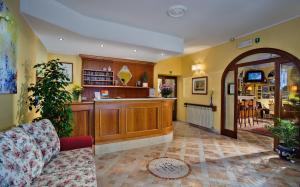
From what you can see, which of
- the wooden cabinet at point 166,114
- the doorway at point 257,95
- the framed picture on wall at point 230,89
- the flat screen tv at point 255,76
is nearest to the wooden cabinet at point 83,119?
the wooden cabinet at point 166,114

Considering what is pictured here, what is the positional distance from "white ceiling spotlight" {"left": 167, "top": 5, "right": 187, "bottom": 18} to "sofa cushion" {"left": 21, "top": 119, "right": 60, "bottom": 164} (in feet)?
9.09

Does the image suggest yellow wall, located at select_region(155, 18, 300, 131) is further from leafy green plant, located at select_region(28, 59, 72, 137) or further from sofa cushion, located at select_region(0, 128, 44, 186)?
sofa cushion, located at select_region(0, 128, 44, 186)

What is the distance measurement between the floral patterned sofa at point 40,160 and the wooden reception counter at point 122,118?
109 centimetres

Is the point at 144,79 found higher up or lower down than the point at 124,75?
lower down

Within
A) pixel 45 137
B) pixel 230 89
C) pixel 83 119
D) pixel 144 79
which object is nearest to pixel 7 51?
pixel 45 137

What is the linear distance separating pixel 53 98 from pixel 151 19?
2409 millimetres

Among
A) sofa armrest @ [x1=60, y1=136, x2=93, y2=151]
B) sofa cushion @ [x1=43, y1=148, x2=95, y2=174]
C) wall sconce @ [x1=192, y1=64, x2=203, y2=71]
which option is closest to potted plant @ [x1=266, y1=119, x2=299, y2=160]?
wall sconce @ [x1=192, y1=64, x2=203, y2=71]

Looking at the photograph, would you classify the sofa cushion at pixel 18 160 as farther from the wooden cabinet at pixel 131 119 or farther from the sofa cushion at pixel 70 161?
the wooden cabinet at pixel 131 119

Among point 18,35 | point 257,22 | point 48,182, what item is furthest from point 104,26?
point 257,22

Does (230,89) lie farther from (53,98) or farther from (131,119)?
(53,98)

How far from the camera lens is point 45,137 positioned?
1912mm

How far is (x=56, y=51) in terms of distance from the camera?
476cm

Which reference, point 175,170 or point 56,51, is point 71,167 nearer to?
point 175,170

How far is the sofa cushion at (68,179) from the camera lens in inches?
55.7
